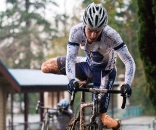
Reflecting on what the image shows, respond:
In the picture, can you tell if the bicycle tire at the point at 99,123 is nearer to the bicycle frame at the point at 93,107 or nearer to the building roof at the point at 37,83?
the bicycle frame at the point at 93,107

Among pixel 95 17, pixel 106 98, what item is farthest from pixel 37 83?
pixel 95 17

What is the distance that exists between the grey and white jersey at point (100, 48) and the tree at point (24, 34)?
34.6m

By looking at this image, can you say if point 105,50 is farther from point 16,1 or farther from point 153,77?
point 16,1

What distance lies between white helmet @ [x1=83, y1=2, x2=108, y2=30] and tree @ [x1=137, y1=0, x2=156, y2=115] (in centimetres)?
592

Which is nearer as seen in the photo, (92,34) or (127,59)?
(92,34)

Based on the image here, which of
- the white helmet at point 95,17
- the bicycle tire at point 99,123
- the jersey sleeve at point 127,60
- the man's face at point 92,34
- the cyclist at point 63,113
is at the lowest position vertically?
the cyclist at point 63,113

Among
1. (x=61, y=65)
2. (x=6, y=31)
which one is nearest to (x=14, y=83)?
(x=61, y=65)

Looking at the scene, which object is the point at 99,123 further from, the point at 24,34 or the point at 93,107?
the point at 24,34

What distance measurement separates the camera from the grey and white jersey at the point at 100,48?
410 cm

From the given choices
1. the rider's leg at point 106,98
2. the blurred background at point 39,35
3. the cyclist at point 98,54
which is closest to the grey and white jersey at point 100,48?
the cyclist at point 98,54

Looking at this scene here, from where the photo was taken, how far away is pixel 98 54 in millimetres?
4227

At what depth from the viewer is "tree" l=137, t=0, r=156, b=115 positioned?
973 centimetres

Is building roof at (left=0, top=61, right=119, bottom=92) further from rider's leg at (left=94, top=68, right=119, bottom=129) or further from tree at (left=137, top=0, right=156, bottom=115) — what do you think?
rider's leg at (left=94, top=68, right=119, bottom=129)

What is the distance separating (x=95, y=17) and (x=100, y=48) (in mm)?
391
